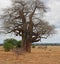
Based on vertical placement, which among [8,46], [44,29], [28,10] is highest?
[28,10]

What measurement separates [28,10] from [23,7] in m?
0.74

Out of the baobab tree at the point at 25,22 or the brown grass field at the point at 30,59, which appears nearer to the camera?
the brown grass field at the point at 30,59

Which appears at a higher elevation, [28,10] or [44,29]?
[28,10]

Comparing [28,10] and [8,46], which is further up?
[28,10]

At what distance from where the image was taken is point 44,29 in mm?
39125

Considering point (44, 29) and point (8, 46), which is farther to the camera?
point (8, 46)

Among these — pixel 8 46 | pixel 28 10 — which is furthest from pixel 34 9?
pixel 8 46

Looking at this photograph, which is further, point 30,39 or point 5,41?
point 5,41

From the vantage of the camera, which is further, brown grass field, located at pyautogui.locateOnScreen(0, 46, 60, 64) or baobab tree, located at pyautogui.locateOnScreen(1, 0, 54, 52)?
baobab tree, located at pyautogui.locateOnScreen(1, 0, 54, 52)

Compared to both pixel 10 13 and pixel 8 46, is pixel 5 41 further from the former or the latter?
pixel 10 13

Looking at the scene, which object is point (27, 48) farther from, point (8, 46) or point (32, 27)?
point (8, 46)

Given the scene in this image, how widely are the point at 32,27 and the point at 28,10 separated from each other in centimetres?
234

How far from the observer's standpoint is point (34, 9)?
128 ft

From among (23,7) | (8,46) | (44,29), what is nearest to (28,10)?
(23,7)
